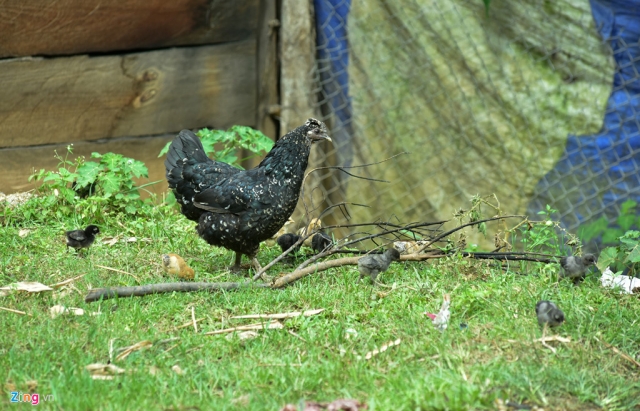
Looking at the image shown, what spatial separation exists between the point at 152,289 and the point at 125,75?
9.94ft

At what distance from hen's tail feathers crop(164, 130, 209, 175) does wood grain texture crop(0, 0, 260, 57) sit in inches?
68.9

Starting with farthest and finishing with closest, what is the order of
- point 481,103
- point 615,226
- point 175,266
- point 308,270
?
point 481,103, point 615,226, point 175,266, point 308,270

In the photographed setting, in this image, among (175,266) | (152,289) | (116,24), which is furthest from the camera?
(116,24)

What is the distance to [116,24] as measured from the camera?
662 cm

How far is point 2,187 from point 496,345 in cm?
465

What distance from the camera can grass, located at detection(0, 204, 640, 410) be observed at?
10.5 ft

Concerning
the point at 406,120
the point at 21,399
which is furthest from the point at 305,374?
the point at 406,120

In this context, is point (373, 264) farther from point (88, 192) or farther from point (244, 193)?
point (88, 192)

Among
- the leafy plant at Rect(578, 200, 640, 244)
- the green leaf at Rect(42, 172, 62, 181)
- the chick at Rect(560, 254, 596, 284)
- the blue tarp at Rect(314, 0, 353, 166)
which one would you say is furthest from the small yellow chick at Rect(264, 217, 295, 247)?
the leafy plant at Rect(578, 200, 640, 244)

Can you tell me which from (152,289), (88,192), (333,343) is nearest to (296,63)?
(88,192)

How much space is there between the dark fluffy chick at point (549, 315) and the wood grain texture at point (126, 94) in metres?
4.10

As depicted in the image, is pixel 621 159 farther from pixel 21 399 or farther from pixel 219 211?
pixel 21 399

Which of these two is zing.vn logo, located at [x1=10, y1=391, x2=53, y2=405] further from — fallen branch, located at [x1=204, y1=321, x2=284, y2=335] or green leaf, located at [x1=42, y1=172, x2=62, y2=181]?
green leaf, located at [x1=42, y1=172, x2=62, y2=181]

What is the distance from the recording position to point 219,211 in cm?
493
